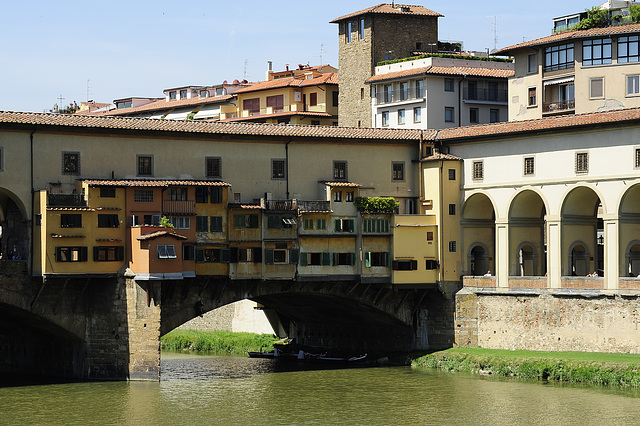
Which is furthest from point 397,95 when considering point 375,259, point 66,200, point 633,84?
point 66,200

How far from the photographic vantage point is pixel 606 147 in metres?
62.8

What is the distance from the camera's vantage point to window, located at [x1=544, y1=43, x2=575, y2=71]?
7819 centimetres

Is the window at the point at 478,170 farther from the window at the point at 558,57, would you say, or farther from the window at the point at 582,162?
the window at the point at 558,57

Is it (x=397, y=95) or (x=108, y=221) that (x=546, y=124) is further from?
(x=397, y=95)

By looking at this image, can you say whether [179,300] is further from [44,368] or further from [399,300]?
[399,300]

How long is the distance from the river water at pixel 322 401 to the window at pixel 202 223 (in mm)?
7649

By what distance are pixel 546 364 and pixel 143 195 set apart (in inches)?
842

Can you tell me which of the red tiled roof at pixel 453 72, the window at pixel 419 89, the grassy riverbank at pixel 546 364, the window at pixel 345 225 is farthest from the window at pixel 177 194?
the window at pixel 419 89

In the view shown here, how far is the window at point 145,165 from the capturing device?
209 feet

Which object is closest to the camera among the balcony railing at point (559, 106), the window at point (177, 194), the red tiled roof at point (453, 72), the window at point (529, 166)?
the window at point (177, 194)

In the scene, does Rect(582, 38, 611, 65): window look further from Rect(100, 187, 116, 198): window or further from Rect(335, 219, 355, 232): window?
Rect(100, 187, 116, 198): window

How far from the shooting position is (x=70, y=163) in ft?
203

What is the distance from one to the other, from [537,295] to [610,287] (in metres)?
4.57

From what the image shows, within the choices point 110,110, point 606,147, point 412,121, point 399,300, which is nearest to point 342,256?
point 399,300
